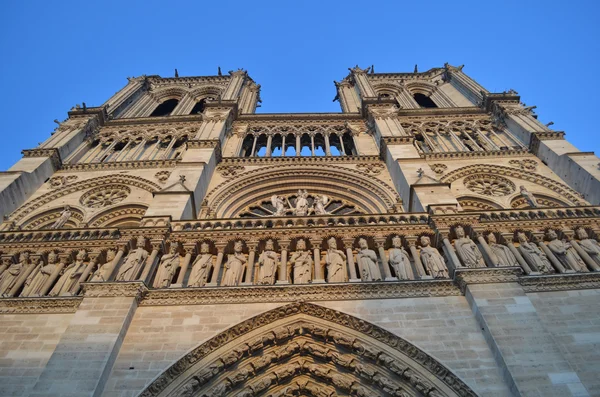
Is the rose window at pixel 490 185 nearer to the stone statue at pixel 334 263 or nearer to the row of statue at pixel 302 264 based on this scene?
the row of statue at pixel 302 264

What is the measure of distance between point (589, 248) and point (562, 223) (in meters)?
0.86

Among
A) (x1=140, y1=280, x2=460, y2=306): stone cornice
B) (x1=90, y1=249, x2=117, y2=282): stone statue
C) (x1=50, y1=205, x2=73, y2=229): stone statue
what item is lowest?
(x1=140, y1=280, x2=460, y2=306): stone cornice

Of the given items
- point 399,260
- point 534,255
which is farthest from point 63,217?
point 534,255

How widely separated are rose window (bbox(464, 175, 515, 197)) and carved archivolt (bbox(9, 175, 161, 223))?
949cm

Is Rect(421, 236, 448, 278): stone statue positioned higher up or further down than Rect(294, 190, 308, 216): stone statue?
further down

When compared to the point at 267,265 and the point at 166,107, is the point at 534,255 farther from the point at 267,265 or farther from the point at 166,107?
the point at 166,107

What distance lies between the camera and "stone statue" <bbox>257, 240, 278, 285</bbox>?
870cm

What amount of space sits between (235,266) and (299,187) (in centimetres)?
676

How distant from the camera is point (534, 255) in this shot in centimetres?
916

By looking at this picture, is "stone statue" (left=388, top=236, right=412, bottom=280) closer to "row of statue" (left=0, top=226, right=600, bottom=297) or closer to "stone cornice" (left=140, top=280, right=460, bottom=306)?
"row of statue" (left=0, top=226, right=600, bottom=297)

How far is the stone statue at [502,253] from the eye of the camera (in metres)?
8.81

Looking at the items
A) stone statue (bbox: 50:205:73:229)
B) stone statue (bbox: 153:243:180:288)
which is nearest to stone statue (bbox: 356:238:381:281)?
stone statue (bbox: 153:243:180:288)

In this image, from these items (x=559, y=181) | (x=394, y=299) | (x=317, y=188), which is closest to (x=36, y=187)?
(x=317, y=188)

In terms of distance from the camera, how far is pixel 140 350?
23.9ft
